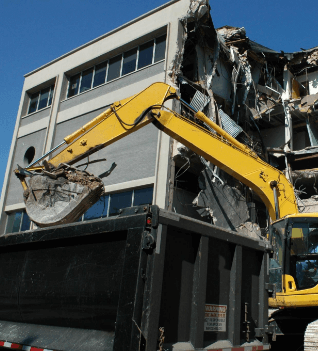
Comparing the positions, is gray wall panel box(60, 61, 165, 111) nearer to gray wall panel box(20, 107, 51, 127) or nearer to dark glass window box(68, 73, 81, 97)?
dark glass window box(68, 73, 81, 97)

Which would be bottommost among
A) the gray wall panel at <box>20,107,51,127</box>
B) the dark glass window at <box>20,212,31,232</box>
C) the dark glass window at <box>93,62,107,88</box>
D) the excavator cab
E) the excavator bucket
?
the excavator cab

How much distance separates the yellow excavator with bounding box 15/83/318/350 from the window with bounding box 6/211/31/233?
33.9 ft

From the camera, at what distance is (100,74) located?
1905cm

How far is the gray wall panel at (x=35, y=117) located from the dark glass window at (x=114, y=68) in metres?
4.54

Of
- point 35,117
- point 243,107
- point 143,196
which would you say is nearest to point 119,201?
point 143,196

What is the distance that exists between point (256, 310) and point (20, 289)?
2.90m

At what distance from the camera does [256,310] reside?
4672 millimetres

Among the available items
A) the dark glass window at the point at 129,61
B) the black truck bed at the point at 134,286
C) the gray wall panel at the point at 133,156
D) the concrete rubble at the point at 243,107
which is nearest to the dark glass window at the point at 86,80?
the dark glass window at the point at 129,61

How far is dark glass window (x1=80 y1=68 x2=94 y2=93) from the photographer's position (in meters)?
19.4

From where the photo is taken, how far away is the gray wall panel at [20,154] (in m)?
20.1

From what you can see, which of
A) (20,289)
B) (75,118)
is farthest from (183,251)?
(75,118)

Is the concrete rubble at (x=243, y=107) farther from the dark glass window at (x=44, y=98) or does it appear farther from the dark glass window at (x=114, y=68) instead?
the dark glass window at (x=44, y=98)

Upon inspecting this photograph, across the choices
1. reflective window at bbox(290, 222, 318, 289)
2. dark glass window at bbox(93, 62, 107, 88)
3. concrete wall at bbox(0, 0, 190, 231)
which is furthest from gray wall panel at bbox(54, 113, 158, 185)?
reflective window at bbox(290, 222, 318, 289)

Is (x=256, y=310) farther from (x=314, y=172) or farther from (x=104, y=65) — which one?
(x=104, y=65)
